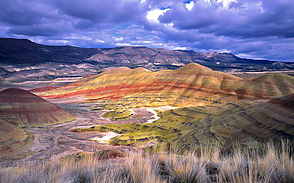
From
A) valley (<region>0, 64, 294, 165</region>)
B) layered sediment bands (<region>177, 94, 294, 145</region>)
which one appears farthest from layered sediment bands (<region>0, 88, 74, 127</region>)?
layered sediment bands (<region>177, 94, 294, 145</region>)

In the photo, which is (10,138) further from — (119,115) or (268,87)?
(268,87)

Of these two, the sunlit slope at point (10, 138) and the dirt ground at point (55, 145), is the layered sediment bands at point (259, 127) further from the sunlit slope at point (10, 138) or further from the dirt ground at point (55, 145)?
the sunlit slope at point (10, 138)

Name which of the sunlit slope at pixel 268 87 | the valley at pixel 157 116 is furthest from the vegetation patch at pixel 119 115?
the sunlit slope at pixel 268 87

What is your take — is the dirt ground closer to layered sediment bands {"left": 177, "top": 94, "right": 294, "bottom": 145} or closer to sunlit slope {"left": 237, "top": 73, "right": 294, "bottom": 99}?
layered sediment bands {"left": 177, "top": 94, "right": 294, "bottom": 145}

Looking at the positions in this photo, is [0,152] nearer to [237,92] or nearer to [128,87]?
[237,92]

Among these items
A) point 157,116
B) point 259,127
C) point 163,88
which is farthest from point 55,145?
point 163,88

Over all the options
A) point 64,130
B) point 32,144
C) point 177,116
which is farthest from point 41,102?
point 177,116
